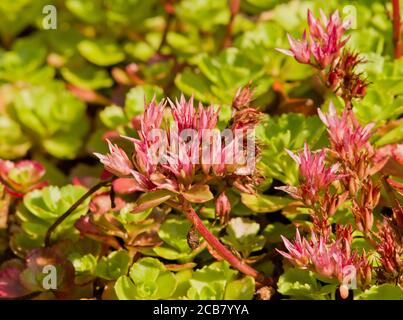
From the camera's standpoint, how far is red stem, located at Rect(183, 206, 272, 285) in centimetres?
109

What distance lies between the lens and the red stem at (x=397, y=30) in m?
1.40

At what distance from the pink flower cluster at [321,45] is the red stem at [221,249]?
1.01 ft

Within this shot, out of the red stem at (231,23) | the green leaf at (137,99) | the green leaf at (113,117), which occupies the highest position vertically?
the red stem at (231,23)

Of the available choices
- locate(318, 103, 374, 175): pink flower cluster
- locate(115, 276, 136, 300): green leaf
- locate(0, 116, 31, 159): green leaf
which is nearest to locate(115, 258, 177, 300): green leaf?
locate(115, 276, 136, 300): green leaf

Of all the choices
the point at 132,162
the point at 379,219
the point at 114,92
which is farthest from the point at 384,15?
the point at 132,162

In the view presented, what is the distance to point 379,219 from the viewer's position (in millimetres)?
1299

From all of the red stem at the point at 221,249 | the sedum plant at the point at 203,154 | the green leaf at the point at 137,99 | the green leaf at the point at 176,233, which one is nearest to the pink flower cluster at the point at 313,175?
the sedum plant at the point at 203,154

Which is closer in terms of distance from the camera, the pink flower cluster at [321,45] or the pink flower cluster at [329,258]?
the pink flower cluster at [329,258]

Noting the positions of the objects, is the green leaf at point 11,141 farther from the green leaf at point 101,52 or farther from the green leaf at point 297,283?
the green leaf at point 297,283

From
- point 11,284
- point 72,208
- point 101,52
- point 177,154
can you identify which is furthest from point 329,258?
point 101,52

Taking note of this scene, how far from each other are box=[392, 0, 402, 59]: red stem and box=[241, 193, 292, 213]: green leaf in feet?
1.39

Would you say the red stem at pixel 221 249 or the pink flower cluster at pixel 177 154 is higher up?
the pink flower cluster at pixel 177 154

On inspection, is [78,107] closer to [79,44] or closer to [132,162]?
[79,44]
